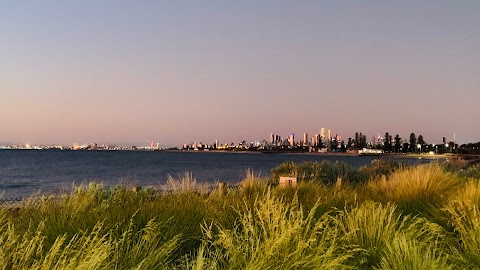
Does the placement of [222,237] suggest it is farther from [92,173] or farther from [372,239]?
[92,173]

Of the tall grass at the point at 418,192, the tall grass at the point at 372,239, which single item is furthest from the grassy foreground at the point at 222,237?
the tall grass at the point at 418,192

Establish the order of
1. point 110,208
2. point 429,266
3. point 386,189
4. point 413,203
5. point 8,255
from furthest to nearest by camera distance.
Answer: point 386,189
point 413,203
point 110,208
point 429,266
point 8,255

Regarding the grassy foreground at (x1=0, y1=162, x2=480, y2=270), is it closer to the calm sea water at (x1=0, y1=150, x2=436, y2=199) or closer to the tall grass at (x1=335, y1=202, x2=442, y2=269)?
the tall grass at (x1=335, y1=202, x2=442, y2=269)

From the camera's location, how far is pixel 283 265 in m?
4.88

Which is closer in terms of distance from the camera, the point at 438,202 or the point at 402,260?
the point at 402,260

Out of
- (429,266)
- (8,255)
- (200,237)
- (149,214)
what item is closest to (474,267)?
(429,266)

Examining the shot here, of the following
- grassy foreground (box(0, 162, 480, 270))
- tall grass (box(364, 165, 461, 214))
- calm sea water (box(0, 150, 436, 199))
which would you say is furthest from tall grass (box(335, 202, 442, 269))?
calm sea water (box(0, 150, 436, 199))

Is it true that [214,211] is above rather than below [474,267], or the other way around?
above

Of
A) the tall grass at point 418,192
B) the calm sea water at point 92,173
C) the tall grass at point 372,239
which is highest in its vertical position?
the tall grass at point 418,192

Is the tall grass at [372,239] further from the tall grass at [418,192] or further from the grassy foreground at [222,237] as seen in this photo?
the tall grass at [418,192]

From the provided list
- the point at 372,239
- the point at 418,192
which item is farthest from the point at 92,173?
the point at 372,239

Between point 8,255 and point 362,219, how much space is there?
4.24 metres

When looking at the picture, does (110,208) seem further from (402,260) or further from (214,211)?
(402,260)

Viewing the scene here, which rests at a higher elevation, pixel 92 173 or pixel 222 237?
pixel 222 237
